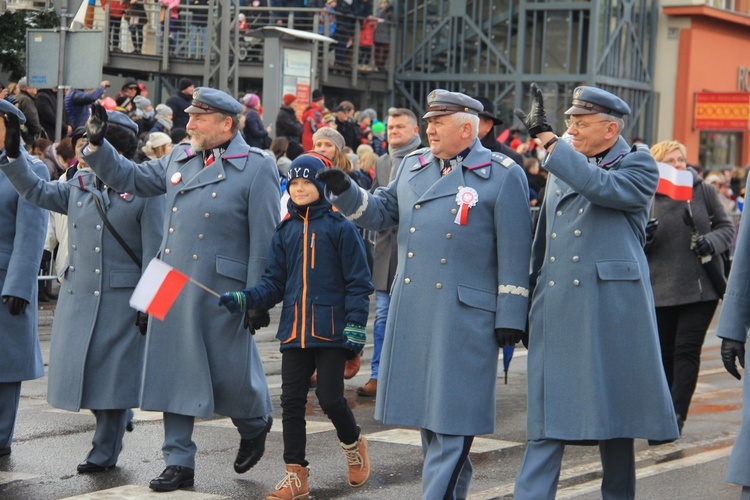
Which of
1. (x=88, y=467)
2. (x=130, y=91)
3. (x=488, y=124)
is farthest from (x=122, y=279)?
(x=130, y=91)

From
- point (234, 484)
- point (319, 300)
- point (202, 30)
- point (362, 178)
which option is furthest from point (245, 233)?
point (202, 30)

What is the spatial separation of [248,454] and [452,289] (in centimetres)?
171

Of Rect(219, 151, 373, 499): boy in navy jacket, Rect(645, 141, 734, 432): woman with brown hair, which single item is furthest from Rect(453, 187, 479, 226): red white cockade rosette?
Rect(645, 141, 734, 432): woman with brown hair

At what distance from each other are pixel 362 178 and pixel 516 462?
7.91 m

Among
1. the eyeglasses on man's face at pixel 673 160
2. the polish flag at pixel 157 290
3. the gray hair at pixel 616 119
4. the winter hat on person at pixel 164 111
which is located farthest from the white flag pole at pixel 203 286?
the winter hat on person at pixel 164 111

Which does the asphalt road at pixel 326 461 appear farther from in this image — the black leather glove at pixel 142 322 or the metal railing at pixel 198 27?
the metal railing at pixel 198 27

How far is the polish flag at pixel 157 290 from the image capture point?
6.58 metres

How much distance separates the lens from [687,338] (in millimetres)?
9031

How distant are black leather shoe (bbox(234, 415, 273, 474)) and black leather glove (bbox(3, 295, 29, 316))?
1457mm

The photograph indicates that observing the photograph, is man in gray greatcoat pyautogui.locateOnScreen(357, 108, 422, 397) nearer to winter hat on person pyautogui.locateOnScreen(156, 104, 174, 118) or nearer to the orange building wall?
winter hat on person pyautogui.locateOnScreen(156, 104, 174, 118)

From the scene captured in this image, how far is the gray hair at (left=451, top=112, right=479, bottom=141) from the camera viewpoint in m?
6.20

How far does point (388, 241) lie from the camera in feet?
33.3

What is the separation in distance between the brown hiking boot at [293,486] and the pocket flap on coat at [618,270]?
181 centimetres

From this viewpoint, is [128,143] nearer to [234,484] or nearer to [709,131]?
[234,484]
